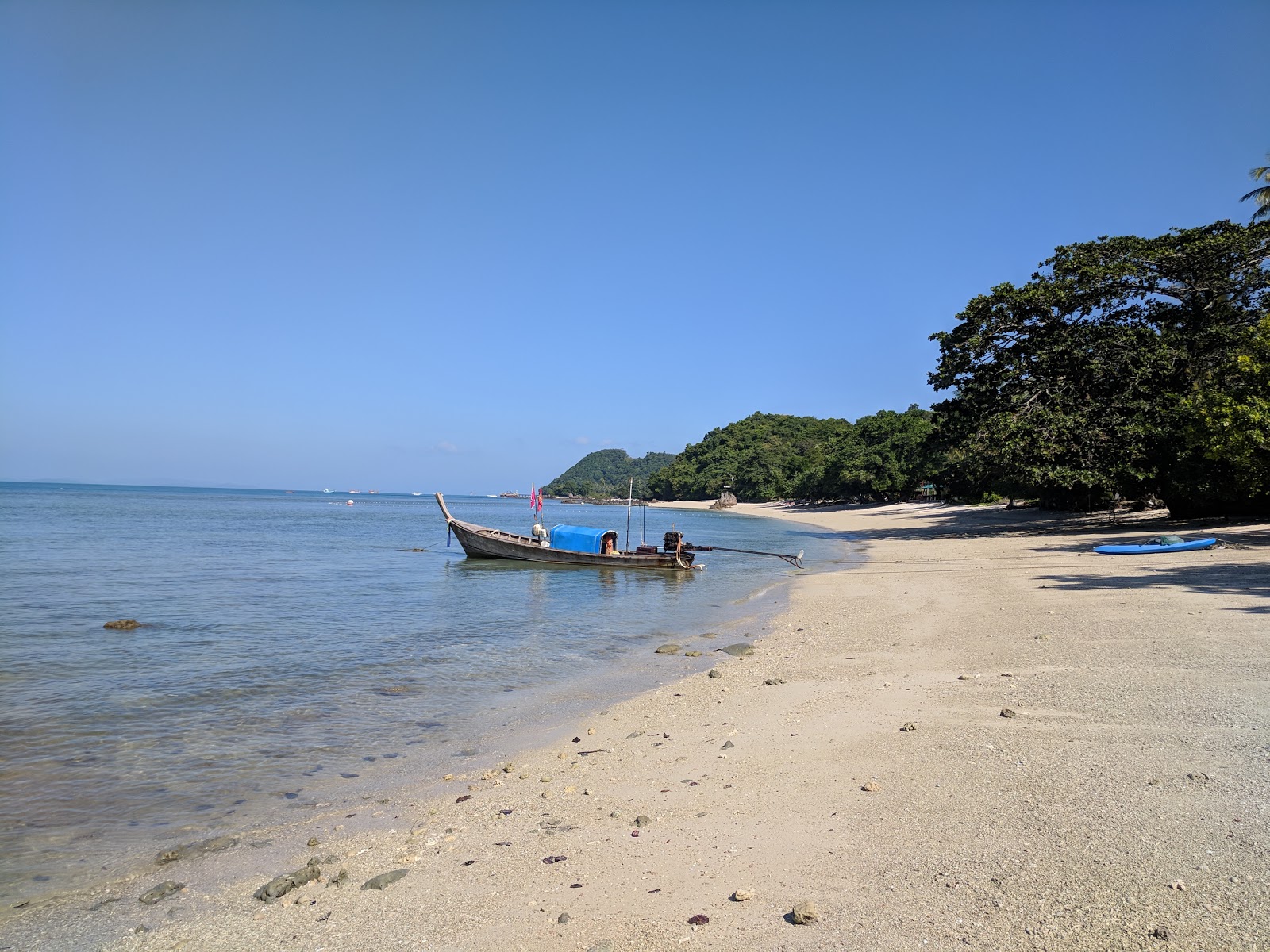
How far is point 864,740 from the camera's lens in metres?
7.25

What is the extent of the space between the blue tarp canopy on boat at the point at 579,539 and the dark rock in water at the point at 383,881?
2700cm

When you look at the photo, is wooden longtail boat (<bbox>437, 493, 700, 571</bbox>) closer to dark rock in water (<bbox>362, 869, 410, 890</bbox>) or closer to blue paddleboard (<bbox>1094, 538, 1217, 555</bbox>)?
blue paddleboard (<bbox>1094, 538, 1217, 555</bbox>)

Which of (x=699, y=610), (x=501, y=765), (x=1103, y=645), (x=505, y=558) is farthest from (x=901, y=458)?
(x=501, y=765)

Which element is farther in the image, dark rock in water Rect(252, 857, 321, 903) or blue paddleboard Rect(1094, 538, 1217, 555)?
blue paddleboard Rect(1094, 538, 1217, 555)

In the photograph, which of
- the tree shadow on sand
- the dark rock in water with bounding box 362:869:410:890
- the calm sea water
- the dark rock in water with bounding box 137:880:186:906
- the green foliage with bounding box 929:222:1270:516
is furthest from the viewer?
the green foliage with bounding box 929:222:1270:516

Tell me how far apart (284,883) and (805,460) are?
118 metres

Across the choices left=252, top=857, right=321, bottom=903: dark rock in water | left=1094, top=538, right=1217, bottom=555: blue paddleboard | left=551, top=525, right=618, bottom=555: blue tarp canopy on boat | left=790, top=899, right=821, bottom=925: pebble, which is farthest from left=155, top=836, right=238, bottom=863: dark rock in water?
left=551, top=525, right=618, bottom=555: blue tarp canopy on boat

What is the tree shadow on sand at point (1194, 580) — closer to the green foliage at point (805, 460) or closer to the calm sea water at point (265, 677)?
the calm sea water at point (265, 677)

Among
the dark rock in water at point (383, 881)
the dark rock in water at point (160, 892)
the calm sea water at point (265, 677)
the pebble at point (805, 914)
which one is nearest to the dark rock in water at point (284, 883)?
the dark rock in water at point (383, 881)

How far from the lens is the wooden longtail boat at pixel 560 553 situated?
30.9 m

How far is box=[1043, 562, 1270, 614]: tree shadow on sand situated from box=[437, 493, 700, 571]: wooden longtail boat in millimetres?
14883

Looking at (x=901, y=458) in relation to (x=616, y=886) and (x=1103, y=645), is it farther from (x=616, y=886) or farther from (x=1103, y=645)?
(x=616, y=886)

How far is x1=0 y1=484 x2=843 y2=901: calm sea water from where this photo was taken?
23.9 feet

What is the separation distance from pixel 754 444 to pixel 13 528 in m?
126
